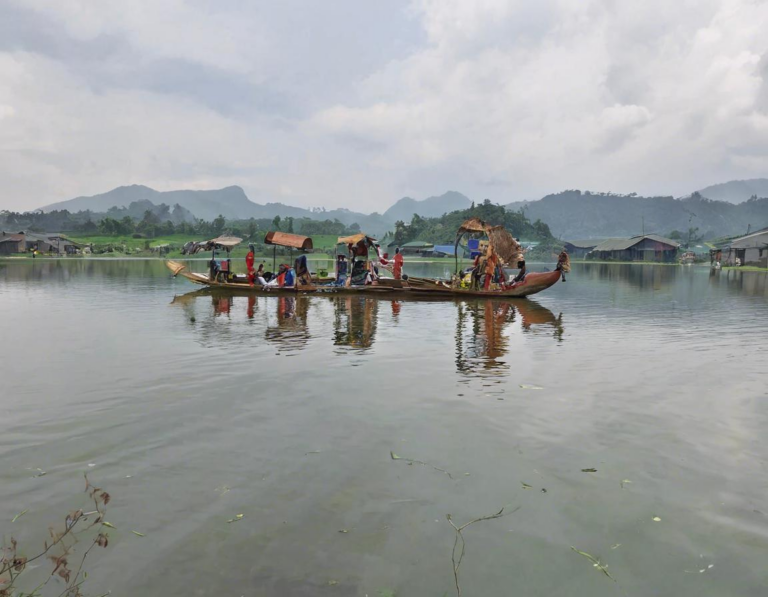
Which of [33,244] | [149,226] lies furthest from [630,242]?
[33,244]

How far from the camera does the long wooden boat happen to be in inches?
944

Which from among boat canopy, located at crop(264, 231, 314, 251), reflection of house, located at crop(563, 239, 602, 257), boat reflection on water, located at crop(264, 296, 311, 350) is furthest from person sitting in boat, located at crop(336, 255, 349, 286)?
reflection of house, located at crop(563, 239, 602, 257)

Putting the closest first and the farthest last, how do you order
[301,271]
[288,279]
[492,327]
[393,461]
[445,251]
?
1. [393,461]
2. [492,327]
3. [301,271]
4. [288,279]
5. [445,251]

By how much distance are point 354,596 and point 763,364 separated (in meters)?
12.1

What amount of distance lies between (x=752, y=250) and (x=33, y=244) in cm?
10957

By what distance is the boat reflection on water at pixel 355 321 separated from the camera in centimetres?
1409

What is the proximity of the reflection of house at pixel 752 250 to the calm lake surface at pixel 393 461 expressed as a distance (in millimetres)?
58109

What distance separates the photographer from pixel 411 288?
993 inches

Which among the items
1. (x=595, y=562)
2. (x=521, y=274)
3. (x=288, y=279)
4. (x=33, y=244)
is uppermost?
(x=33, y=244)

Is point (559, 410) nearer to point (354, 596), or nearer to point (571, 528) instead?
point (571, 528)

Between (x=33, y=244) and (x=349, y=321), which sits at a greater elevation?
(x=33, y=244)

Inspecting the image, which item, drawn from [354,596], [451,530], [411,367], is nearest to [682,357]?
[411,367]

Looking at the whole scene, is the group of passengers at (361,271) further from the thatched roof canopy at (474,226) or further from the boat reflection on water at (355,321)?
the thatched roof canopy at (474,226)

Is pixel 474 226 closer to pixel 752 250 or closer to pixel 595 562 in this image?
pixel 595 562
